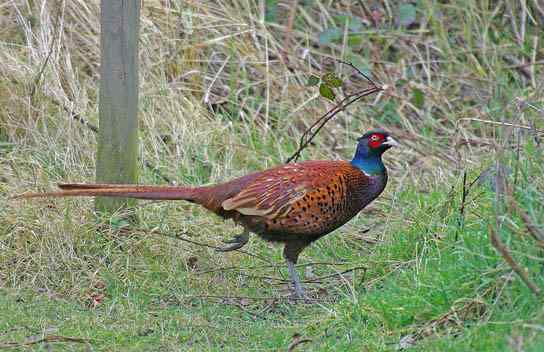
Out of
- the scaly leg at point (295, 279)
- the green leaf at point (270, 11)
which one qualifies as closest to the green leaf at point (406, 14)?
the green leaf at point (270, 11)

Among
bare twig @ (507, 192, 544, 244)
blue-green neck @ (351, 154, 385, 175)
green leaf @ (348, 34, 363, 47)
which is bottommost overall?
blue-green neck @ (351, 154, 385, 175)

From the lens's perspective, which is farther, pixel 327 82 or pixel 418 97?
pixel 418 97

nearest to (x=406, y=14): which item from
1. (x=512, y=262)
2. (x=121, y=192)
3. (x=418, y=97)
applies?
(x=418, y=97)

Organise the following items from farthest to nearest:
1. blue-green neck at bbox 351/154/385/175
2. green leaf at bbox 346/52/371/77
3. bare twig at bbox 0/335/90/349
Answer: green leaf at bbox 346/52/371/77 → blue-green neck at bbox 351/154/385/175 → bare twig at bbox 0/335/90/349

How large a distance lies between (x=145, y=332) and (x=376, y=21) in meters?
4.69

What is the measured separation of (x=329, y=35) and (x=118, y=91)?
3.24 metres

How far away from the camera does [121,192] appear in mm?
4988

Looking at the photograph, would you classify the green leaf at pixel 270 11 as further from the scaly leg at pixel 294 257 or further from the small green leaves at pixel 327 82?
the scaly leg at pixel 294 257

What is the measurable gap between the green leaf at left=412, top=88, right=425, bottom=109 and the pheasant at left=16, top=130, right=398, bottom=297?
2531mm

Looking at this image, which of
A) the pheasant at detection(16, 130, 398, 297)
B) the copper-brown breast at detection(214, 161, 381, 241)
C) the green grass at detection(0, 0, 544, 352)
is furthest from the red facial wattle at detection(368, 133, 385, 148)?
the green grass at detection(0, 0, 544, 352)

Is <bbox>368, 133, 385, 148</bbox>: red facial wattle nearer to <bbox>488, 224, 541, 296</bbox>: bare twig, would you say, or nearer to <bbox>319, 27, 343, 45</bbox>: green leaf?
<bbox>488, 224, 541, 296</bbox>: bare twig

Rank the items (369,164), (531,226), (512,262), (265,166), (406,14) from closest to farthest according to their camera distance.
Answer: (512,262) → (531,226) → (369,164) → (265,166) → (406,14)

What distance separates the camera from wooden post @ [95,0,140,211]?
5156 mm

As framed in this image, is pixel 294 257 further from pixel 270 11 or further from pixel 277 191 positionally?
pixel 270 11
